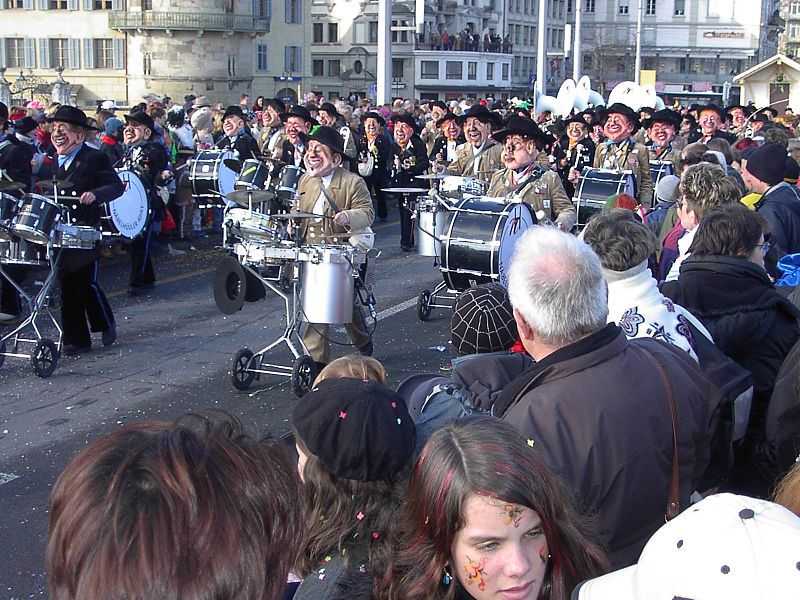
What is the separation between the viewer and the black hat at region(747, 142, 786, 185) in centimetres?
696

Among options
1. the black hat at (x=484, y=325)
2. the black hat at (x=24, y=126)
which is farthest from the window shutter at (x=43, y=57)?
the black hat at (x=484, y=325)

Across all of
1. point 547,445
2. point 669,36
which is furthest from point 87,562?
point 669,36

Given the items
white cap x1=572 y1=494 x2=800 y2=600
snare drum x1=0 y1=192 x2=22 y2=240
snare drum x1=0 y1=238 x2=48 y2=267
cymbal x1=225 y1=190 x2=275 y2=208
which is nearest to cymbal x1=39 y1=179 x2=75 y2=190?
snare drum x1=0 y1=192 x2=22 y2=240

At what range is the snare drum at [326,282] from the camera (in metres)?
7.41

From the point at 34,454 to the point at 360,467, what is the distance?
174 inches

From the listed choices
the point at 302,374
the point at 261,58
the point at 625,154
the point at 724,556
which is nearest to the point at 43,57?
the point at 261,58

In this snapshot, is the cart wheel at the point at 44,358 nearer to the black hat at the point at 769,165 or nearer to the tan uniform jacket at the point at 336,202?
the tan uniform jacket at the point at 336,202

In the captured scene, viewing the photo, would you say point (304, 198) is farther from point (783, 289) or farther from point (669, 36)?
point (669, 36)

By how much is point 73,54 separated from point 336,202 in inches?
2369

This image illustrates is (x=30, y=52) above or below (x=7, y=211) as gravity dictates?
above

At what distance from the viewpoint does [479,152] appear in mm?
12406

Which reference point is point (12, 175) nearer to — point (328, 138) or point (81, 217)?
point (81, 217)

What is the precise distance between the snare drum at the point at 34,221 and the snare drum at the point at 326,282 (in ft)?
6.61

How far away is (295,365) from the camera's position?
7.65 meters
